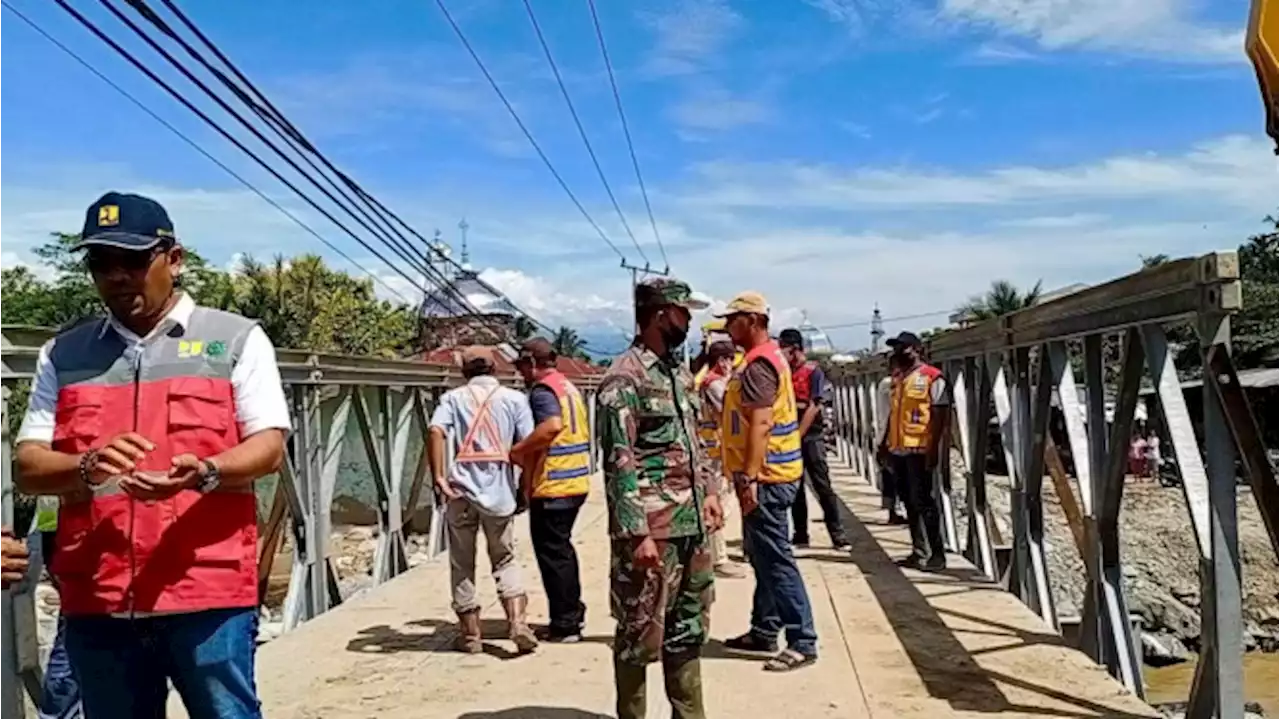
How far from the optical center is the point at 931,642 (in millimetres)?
6531

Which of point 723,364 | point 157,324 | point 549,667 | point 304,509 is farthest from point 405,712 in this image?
point 723,364

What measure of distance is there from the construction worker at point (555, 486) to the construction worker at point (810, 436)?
3.51 metres

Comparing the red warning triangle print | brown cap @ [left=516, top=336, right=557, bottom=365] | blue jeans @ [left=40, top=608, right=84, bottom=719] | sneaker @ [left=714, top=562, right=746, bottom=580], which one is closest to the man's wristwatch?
blue jeans @ [left=40, top=608, right=84, bottom=719]

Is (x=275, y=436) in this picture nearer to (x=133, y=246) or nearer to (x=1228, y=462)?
(x=133, y=246)

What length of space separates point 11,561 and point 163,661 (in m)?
0.45

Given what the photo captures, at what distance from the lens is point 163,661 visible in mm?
2836

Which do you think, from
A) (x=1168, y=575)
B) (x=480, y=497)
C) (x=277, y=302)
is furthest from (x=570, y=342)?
(x=480, y=497)

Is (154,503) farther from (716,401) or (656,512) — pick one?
(716,401)

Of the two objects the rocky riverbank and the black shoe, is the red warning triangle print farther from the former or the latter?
the rocky riverbank

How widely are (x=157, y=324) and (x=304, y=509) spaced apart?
16.3ft

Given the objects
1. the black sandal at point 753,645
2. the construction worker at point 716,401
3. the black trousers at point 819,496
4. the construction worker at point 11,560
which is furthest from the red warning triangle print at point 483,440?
the black trousers at point 819,496

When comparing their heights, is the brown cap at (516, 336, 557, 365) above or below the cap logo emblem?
below

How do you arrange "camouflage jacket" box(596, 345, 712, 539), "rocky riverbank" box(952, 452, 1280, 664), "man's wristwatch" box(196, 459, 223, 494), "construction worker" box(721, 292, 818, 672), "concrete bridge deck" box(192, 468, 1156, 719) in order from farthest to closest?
"rocky riverbank" box(952, 452, 1280, 664) < "construction worker" box(721, 292, 818, 672) < "concrete bridge deck" box(192, 468, 1156, 719) < "camouflage jacket" box(596, 345, 712, 539) < "man's wristwatch" box(196, 459, 223, 494)

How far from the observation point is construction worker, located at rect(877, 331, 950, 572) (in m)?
8.82
